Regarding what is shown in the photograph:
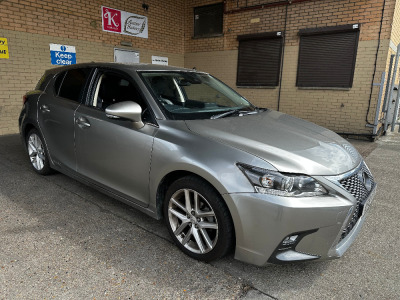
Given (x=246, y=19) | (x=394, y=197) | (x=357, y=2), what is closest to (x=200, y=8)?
(x=246, y=19)

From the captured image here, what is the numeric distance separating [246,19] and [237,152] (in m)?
8.37

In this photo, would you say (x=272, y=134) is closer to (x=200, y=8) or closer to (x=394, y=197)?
(x=394, y=197)

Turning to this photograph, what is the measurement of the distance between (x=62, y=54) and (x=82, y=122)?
222 inches

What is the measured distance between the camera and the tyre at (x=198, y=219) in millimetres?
2162

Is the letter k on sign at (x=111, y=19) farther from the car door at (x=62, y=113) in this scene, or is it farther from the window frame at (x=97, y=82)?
the window frame at (x=97, y=82)

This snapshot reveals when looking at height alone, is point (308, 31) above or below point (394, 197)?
above

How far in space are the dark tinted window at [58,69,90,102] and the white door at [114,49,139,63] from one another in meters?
5.64

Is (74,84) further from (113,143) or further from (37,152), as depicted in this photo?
(37,152)

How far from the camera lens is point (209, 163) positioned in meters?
2.17

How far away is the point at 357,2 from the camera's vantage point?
7.39 m

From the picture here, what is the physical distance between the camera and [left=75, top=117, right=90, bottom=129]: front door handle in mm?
3113

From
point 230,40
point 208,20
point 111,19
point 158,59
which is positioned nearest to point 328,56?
point 230,40

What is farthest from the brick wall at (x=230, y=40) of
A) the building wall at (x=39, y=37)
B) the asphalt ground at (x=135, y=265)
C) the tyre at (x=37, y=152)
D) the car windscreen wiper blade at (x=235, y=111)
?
the car windscreen wiper blade at (x=235, y=111)

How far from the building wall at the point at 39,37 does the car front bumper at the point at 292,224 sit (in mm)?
7059
